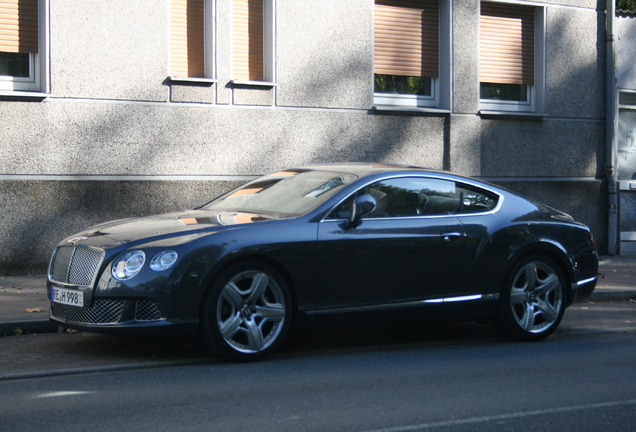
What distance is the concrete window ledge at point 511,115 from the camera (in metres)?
15.4

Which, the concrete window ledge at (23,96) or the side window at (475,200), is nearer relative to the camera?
the side window at (475,200)

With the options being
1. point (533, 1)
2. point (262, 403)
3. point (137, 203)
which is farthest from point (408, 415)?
point (533, 1)

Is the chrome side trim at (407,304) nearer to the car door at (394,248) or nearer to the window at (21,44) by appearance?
the car door at (394,248)

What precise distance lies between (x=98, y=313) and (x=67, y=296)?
1.27ft

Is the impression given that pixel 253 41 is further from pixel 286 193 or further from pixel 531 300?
pixel 531 300

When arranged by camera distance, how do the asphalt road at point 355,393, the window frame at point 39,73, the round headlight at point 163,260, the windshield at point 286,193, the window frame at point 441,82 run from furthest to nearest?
1. the window frame at point 441,82
2. the window frame at point 39,73
3. the windshield at point 286,193
4. the round headlight at point 163,260
5. the asphalt road at point 355,393

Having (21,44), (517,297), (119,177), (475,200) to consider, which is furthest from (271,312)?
(21,44)

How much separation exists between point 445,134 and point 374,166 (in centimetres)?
726

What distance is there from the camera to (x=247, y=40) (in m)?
13.5

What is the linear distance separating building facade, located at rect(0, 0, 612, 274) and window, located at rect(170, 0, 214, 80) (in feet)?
0.07

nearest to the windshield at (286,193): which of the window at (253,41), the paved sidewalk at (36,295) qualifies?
the paved sidewalk at (36,295)

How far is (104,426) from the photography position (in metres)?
5.00

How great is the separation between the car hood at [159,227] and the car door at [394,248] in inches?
24.2

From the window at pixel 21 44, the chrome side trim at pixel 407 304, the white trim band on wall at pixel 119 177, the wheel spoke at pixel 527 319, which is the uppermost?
the window at pixel 21 44
